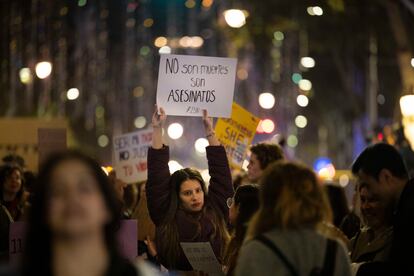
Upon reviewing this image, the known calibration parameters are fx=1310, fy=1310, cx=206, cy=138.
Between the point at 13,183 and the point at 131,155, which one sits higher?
the point at 131,155

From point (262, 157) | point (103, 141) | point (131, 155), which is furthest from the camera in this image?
point (103, 141)

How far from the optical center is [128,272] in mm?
5539

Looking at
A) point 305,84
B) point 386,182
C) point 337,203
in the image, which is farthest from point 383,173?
point 305,84

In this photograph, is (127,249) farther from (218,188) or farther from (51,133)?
(51,133)

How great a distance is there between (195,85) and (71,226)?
5787mm

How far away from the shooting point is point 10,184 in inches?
530

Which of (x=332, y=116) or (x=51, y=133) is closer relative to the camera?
(x=51, y=133)

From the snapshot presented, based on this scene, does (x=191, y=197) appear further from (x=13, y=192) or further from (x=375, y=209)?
(x=13, y=192)

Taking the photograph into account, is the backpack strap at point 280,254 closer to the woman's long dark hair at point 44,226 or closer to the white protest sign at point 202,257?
the woman's long dark hair at point 44,226

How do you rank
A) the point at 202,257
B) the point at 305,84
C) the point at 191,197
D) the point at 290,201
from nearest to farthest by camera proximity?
the point at 290,201 → the point at 202,257 → the point at 191,197 → the point at 305,84

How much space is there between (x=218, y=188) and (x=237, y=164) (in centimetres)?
372

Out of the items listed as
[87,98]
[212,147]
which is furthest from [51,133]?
[87,98]

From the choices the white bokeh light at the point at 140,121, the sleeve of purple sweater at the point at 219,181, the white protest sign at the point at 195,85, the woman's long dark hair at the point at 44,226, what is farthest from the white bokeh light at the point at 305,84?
the woman's long dark hair at the point at 44,226

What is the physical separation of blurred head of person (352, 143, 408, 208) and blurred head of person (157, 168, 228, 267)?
75.6 inches
